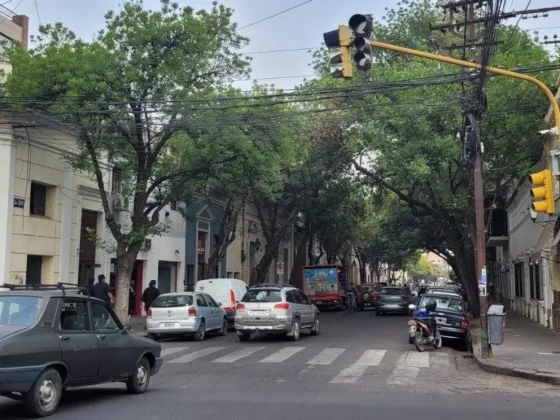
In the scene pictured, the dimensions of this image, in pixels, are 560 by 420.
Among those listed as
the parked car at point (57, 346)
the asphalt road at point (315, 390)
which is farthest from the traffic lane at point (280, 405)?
the parked car at point (57, 346)

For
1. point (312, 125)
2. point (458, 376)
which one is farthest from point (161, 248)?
point (458, 376)

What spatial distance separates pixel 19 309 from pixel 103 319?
4.63 ft

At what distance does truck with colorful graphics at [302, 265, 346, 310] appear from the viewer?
4028 cm

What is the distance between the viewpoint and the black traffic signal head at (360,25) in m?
10.3

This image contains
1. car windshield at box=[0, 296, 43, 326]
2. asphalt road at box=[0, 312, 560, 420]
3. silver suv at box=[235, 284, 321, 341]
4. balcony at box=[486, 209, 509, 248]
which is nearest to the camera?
car windshield at box=[0, 296, 43, 326]

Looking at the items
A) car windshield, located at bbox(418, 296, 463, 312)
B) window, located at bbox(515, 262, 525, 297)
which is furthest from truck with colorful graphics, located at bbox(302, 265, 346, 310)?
car windshield, located at bbox(418, 296, 463, 312)

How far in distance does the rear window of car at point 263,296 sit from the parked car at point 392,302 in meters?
16.7

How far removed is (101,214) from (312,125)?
33.6 feet

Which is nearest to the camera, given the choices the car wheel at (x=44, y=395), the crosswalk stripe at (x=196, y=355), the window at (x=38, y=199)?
the car wheel at (x=44, y=395)

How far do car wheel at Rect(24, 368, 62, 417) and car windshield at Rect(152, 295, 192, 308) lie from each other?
448 inches

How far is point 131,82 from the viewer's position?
1923 cm

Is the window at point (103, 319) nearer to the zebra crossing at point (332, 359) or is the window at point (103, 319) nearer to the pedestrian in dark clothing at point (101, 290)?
the zebra crossing at point (332, 359)

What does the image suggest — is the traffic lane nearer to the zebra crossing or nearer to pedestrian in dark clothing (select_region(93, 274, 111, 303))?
the zebra crossing

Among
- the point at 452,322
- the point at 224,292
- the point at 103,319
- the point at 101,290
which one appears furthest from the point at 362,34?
the point at 224,292
